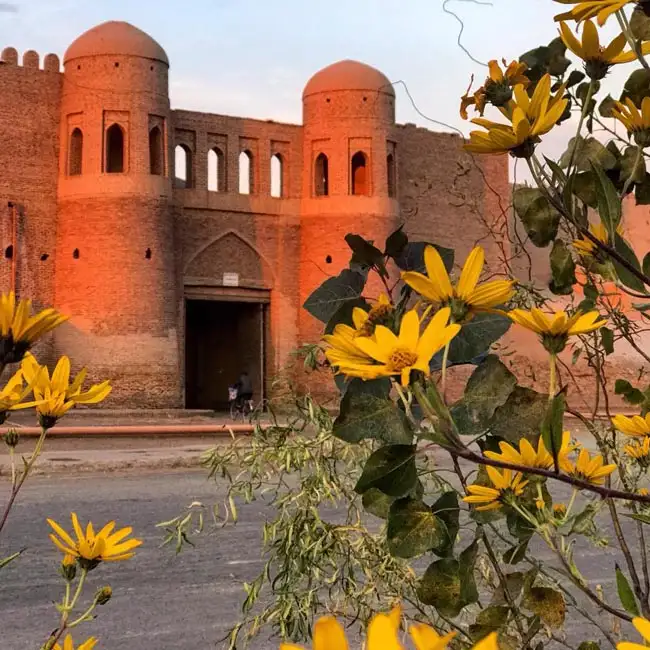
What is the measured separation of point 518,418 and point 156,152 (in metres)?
→ 16.4

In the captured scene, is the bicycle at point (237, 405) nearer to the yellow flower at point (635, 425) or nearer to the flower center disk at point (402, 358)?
the yellow flower at point (635, 425)

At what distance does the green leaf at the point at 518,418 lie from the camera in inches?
39.9

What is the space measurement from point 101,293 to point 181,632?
13.0m

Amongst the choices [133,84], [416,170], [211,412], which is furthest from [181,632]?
[416,170]

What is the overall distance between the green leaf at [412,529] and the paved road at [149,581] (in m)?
2.52

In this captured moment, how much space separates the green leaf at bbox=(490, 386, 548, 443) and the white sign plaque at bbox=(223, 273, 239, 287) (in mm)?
16914

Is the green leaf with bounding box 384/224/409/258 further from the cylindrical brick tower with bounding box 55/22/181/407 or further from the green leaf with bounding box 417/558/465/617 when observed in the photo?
the cylindrical brick tower with bounding box 55/22/181/407

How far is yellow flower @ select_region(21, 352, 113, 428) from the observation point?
3.14 feet

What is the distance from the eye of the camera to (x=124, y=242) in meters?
16.1

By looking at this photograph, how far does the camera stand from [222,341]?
1998cm

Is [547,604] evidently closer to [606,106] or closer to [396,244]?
[396,244]

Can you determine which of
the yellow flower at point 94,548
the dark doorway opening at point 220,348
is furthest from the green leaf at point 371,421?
the dark doorway opening at point 220,348

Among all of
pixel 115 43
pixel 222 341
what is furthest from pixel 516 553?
pixel 222 341

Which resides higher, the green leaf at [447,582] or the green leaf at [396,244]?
the green leaf at [396,244]
